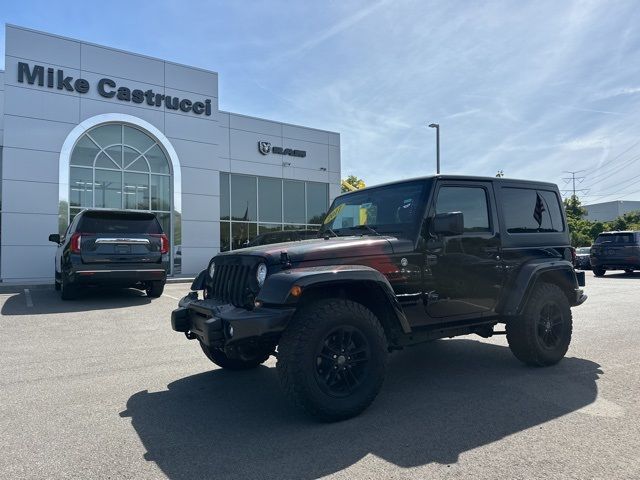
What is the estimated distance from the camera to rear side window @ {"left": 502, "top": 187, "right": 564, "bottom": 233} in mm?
5125

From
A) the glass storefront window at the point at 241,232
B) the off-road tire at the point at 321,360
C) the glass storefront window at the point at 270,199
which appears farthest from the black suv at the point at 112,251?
the glass storefront window at the point at 270,199

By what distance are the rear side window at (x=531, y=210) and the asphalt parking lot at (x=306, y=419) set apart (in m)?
1.53

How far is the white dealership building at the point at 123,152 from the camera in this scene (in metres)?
15.1

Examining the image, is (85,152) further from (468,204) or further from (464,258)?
(464,258)

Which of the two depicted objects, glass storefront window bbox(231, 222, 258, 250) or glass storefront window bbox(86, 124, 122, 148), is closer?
glass storefront window bbox(86, 124, 122, 148)

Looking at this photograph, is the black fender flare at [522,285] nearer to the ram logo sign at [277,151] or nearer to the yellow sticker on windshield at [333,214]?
the yellow sticker on windshield at [333,214]

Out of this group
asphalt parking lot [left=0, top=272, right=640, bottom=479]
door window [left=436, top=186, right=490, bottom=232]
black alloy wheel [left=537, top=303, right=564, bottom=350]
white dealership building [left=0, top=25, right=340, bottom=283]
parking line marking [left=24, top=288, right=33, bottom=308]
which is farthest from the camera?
white dealership building [left=0, top=25, right=340, bottom=283]

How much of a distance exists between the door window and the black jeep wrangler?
1 centimetres

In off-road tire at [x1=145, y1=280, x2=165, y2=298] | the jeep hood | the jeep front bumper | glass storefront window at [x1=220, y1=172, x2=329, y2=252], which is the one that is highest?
glass storefront window at [x1=220, y1=172, x2=329, y2=252]

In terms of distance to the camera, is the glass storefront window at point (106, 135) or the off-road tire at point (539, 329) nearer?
the off-road tire at point (539, 329)

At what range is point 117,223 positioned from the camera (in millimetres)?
10070

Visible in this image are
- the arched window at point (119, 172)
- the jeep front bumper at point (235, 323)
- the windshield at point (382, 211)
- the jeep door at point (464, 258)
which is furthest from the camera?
the arched window at point (119, 172)

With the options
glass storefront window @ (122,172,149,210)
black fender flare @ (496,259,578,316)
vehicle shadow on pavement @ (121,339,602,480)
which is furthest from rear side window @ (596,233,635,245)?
glass storefront window @ (122,172,149,210)

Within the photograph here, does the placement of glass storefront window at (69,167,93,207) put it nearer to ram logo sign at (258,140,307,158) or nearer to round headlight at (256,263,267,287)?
ram logo sign at (258,140,307,158)
